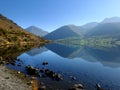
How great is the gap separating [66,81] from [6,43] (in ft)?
446

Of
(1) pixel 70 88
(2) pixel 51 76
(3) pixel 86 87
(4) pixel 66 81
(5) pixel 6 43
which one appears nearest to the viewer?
(1) pixel 70 88

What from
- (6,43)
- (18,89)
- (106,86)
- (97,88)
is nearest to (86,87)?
(97,88)

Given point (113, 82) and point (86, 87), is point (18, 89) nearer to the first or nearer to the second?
point (86, 87)

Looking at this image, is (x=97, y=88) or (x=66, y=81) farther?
(x=66, y=81)

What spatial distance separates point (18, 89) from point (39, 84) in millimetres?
9634

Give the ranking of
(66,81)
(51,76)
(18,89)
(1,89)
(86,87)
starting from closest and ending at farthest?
(1,89) → (18,89) → (86,87) → (66,81) → (51,76)

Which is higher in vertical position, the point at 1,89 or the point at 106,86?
the point at 1,89

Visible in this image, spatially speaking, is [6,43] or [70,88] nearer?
[70,88]

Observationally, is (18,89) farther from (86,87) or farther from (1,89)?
(86,87)

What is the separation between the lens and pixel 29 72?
57.9m

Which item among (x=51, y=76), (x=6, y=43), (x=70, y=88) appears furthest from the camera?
(x=6, y=43)

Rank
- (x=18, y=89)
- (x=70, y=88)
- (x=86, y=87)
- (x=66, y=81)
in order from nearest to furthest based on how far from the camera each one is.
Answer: (x=18, y=89)
(x=70, y=88)
(x=86, y=87)
(x=66, y=81)

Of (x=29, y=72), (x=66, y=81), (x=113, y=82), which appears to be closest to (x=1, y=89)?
(x=66, y=81)

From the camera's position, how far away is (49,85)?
44625 millimetres
